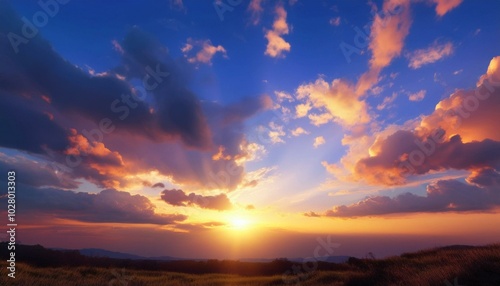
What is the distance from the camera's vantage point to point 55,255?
127ft

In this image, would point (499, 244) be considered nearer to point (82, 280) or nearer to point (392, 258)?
point (392, 258)

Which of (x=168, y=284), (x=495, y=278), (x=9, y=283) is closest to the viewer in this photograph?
(x=495, y=278)

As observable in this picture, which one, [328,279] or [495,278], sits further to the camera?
[328,279]

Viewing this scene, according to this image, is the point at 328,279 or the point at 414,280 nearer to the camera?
the point at 414,280

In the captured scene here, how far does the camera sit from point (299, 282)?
2242cm

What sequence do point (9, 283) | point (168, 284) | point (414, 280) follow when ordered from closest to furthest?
1. point (414, 280)
2. point (9, 283)
3. point (168, 284)

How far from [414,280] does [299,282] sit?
10203 mm

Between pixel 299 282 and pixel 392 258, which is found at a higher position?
pixel 392 258

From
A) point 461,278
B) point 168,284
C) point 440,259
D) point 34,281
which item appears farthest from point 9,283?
point 440,259

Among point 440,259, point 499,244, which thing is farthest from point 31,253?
point 499,244

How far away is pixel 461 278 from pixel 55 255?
42.7 m

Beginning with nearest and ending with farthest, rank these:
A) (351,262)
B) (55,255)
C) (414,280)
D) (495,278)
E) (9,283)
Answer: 1. (495,278)
2. (414,280)
3. (9,283)
4. (351,262)
5. (55,255)

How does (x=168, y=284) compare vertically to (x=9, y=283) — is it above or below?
below

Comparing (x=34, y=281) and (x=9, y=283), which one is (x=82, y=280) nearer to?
(x=34, y=281)
